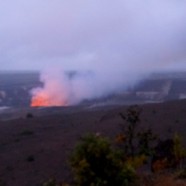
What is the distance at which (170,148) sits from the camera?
4366cm

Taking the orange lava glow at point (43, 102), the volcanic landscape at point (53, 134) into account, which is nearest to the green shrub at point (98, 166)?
the volcanic landscape at point (53, 134)

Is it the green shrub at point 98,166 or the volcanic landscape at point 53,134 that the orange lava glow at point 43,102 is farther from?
the green shrub at point 98,166

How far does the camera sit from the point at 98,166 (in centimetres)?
1922

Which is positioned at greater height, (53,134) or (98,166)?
(98,166)

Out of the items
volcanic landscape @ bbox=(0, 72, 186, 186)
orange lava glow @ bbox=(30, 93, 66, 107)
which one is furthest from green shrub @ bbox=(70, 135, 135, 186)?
orange lava glow @ bbox=(30, 93, 66, 107)

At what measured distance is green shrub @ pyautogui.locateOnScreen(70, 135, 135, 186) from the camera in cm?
1880

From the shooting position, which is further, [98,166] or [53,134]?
[53,134]

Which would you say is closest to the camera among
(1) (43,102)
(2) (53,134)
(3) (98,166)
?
(3) (98,166)

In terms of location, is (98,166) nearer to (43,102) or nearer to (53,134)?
(53,134)

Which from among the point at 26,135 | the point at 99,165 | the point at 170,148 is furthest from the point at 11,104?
the point at 99,165

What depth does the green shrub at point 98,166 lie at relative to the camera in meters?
18.8

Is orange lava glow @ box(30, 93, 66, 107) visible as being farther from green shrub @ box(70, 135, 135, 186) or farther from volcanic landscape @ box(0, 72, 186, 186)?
green shrub @ box(70, 135, 135, 186)

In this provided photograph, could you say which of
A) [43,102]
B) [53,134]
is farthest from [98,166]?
[43,102]

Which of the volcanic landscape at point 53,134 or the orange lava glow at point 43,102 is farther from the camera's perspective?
the orange lava glow at point 43,102
